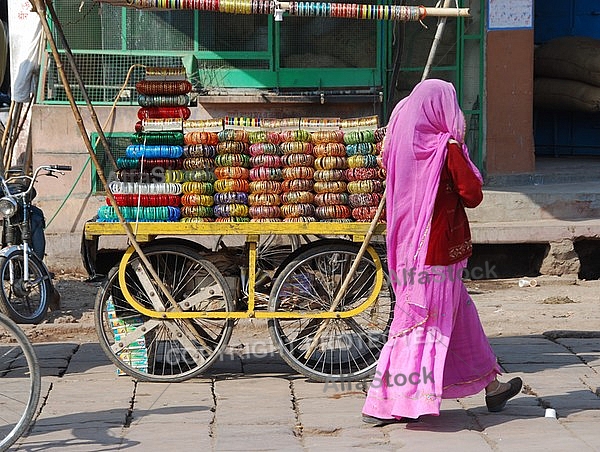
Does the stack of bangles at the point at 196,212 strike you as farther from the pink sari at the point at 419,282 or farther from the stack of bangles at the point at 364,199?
the pink sari at the point at 419,282

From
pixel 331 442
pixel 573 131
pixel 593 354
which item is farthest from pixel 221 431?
pixel 573 131

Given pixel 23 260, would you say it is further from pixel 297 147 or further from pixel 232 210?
pixel 297 147

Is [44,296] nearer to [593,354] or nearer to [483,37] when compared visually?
[593,354]

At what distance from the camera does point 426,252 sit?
496 centimetres

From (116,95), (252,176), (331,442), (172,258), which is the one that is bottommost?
(331,442)

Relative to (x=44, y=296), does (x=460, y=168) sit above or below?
above

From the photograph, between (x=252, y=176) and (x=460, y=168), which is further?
(x=252, y=176)

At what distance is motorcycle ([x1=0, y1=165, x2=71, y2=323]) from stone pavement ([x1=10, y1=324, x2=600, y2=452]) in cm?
112

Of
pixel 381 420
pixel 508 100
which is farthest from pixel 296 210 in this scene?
pixel 508 100

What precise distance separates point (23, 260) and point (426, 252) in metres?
3.73

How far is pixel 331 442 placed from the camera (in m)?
4.87

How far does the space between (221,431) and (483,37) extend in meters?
6.25

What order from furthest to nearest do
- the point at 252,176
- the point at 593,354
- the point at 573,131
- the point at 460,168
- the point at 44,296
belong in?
the point at 573,131
the point at 44,296
the point at 593,354
the point at 252,176
the point at 460,168

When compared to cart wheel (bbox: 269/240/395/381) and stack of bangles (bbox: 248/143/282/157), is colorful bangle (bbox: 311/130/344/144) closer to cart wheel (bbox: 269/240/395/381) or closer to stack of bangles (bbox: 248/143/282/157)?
stack of bangles (bbox: 248/143/282/157)
